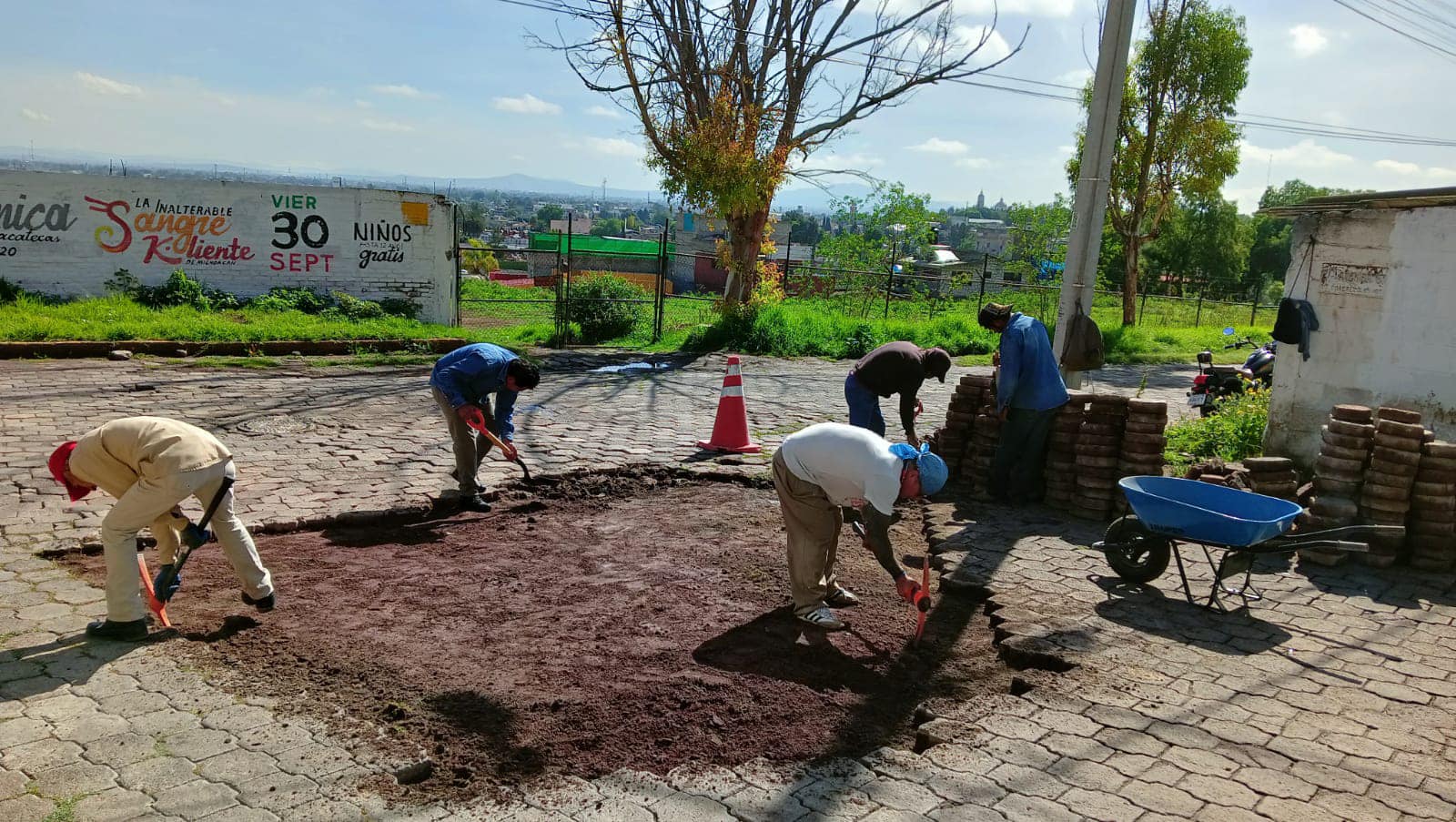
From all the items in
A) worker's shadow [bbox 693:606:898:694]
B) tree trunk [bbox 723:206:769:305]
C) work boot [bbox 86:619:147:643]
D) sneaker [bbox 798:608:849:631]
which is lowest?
work boot [bbox 86:619:147:643]

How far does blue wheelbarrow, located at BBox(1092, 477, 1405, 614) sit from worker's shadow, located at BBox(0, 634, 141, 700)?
5.89m

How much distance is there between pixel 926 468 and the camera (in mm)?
5039

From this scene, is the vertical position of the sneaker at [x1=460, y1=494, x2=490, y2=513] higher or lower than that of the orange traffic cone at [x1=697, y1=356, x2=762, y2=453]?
lower

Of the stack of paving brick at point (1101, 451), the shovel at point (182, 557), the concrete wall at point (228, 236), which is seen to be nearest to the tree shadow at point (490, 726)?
the shovel at point (182, 557)

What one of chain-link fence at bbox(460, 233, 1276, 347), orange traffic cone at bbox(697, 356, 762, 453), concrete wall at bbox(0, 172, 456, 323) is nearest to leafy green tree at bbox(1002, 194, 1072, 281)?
chain-link fence at bbox(460, 233, 1276, 347)

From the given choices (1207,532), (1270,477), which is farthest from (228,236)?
(1207,532)

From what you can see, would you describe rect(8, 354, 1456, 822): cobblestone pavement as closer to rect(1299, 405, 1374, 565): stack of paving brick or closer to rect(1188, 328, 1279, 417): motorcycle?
rect(1299, 405, 1374, 565): stack of paving brick

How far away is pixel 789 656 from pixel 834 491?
0.92 metres

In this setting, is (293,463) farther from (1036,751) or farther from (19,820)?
(1036,751)

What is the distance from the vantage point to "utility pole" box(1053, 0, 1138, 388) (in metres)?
8.91

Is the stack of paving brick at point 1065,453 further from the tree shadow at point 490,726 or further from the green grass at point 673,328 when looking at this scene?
the green grass at point 673,328

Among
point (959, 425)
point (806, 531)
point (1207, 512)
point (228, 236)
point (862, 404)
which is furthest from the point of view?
point (228, 236)

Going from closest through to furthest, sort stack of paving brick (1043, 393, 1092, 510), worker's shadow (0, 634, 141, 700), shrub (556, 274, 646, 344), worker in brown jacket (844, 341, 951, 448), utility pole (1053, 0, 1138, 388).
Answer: worker's shadow (0, 634, 141, 700) → worker in brown jacket (844, 341, 951, 448) → stack of paving brick (1043, 393, 1092, 510) → utility pole (1053, 0, 1138, 388) → shrub (556, 274, 646, 344)

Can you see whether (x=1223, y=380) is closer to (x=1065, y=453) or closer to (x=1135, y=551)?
(x=1065, y=453)
